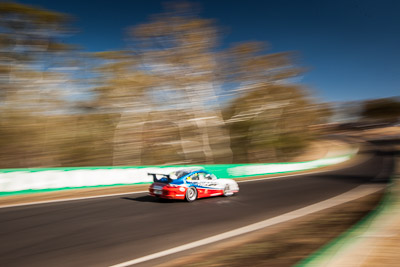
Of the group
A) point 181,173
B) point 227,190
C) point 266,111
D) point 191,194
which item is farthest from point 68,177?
point 266,111

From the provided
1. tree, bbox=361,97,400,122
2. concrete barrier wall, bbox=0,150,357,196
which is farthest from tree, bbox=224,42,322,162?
tree, bbox=361,97,400,122

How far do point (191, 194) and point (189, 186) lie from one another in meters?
0.32

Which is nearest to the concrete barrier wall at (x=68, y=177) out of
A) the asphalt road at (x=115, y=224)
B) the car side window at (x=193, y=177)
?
the asphalt road at (x=115, y=224)

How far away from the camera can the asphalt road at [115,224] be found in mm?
5160

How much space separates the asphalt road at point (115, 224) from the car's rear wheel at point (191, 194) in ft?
0.95

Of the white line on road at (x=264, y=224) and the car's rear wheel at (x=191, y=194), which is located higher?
the car's rear wheel at (x=191, y=194)

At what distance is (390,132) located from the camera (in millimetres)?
102375

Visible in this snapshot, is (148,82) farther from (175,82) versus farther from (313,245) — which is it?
(313,245)

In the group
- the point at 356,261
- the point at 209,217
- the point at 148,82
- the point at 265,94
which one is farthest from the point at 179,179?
the point at 265,94

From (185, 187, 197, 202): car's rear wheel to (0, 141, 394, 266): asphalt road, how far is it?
0.29 metres

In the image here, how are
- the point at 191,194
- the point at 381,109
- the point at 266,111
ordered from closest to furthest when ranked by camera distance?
1. the point at 191,194
2. the point at 266,111
3. the point at 381,109

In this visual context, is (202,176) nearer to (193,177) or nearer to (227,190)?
(193,177)

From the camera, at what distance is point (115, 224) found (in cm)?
723

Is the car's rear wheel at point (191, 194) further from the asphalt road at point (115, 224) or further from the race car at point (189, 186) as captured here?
the asphalt road at point (115, 224)
